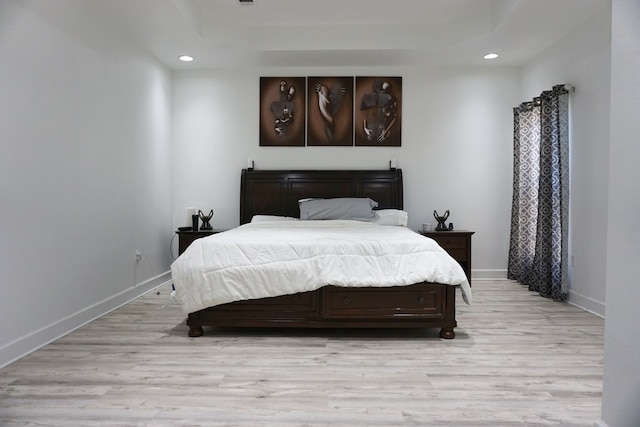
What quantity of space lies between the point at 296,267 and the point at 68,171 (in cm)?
187

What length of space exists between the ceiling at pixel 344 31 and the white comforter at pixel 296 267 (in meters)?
2.25

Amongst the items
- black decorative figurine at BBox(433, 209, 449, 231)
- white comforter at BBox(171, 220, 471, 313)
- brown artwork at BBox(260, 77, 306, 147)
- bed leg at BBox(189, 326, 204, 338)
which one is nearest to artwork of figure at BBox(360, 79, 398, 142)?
brown artwork at BBox(260, 77, 306, 147)

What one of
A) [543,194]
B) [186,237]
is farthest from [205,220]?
[543,194]

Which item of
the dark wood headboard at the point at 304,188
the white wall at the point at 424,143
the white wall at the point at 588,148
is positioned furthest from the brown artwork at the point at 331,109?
the white wall at the point at 588,148

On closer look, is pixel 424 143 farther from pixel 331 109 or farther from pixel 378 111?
pixel 331 109

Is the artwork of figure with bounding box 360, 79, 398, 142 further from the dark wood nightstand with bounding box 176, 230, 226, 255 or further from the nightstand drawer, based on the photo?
the dark wood nightstand with bounding box 176, 230, 226, 255

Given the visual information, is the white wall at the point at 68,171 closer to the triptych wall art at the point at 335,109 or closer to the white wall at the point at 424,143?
the white wall at the point at 424,143

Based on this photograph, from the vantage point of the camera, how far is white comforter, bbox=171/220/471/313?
279cm

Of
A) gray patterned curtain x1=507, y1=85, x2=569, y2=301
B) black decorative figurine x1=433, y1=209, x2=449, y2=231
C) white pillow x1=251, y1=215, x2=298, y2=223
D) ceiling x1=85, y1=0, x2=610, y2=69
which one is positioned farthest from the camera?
black decorative figurine x1=433, y1=209, x2=449, y2=231

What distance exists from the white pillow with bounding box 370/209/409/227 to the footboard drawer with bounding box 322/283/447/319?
61.4 inches

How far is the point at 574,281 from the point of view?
12.5 feet

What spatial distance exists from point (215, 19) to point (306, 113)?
1456mm

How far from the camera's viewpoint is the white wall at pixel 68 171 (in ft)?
7.98

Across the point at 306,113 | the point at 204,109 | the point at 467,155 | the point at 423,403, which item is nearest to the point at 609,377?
the point at 423,403
